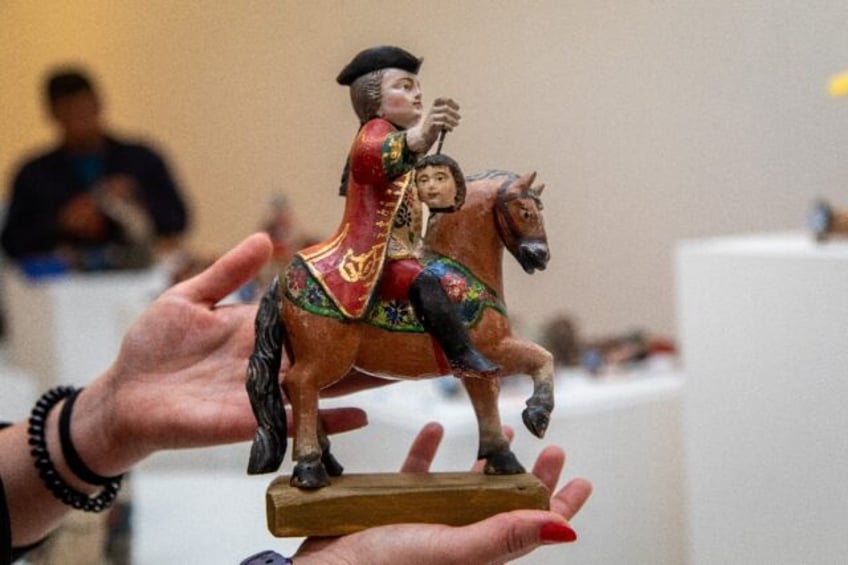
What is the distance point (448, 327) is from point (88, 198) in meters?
2.37

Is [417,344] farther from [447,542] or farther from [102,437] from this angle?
[102,437]

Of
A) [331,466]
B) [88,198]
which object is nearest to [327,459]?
[331,466]

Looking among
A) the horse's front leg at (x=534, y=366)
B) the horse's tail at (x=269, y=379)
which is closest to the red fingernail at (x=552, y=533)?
the horse's front leg at (x=534, y=366)

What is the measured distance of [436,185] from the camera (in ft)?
3.58

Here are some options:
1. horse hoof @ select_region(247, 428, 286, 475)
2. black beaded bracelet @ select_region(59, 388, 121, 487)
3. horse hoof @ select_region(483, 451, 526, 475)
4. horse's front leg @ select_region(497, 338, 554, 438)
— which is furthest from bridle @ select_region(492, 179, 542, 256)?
black beaded bracelet @ select_region(59, 388, 121, 487)

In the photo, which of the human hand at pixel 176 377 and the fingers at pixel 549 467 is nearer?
the fingers at pixel 549 467

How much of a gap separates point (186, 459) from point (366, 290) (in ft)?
3.69

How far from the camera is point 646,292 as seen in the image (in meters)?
2.42

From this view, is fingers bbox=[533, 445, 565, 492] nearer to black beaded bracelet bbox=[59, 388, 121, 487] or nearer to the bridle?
the bridle

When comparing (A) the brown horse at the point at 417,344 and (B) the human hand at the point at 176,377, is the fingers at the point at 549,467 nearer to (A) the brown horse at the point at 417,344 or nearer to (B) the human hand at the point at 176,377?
(A) the brown horse at the point at 417,344

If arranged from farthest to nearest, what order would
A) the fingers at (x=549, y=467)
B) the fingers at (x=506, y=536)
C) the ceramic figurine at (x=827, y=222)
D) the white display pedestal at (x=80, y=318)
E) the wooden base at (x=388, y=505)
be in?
the white display pedestal at (x=80, y=318)
the ceramic figurine at (x=827, y=222)
the fingers at (x=549, y=467)
the wooden base at (x=388, y=505)
the fingers at (x=506, y=536)

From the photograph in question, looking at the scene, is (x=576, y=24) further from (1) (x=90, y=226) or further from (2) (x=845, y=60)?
(1) (x=90, y=226)

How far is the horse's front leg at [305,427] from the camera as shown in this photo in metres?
1.16

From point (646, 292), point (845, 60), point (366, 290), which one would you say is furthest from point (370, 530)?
point (646, 292)
